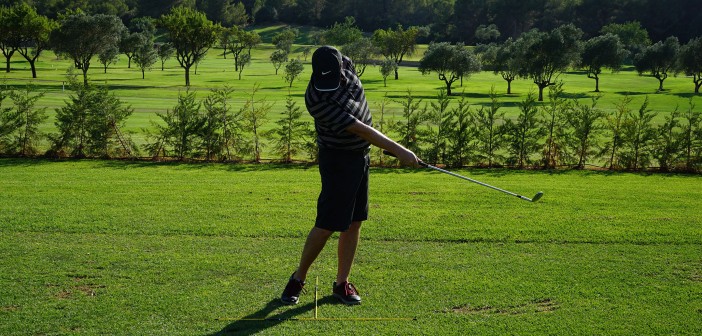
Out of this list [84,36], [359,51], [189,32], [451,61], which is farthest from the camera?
[359,51]

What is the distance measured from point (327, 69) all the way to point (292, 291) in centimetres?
189

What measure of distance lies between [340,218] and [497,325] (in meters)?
1.49

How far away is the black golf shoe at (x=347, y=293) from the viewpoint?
555 centimetres

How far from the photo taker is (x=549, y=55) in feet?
191

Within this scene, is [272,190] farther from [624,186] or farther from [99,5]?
[99,5]

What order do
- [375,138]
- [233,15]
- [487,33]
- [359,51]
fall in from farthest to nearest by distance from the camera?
[233,15]
[487,33]
[359,51]
[375,138]

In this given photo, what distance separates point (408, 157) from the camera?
5.23 metres

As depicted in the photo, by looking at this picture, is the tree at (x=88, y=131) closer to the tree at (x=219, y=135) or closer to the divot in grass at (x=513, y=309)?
the tree at (x=219, y=135)

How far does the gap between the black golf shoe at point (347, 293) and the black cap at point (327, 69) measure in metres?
1.68

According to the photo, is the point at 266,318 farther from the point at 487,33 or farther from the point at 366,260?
the point at 487,33

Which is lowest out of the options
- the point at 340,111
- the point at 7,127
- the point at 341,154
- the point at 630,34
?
the point at 7,127

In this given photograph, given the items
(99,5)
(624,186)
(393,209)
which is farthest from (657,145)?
(99,5)

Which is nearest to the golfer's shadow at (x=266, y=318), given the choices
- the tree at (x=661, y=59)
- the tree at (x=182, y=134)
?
the tree at (x=182, y=134)

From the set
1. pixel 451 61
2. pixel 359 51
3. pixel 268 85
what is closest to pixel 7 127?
pixel 268 85
